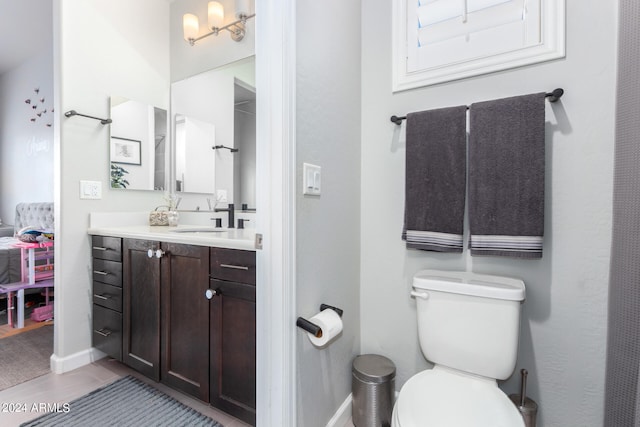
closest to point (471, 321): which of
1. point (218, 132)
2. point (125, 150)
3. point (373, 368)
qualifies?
point (373, 368)

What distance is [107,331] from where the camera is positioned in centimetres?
184

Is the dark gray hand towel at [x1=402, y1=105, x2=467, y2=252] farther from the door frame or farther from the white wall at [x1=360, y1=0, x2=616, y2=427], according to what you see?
the door frame

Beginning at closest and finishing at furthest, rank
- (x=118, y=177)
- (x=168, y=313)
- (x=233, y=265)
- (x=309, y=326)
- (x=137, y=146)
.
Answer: (x=309, y=326) → (x=233, y=265) → (x=168, y=313) → (x=118, y=177) → (x=137, y=146)

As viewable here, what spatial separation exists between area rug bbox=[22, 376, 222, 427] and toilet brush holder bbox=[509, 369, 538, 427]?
51.0 inches

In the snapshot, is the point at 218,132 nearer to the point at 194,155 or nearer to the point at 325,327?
the point at 194,155

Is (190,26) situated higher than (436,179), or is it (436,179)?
(190,26)

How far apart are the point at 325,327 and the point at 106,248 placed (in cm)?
158

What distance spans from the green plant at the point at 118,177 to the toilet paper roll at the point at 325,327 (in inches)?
73.0

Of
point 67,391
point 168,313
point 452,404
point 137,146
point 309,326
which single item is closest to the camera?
point 452,404

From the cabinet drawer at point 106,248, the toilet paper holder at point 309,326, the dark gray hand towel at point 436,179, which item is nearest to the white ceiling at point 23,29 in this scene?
the cabinet drawer at point 106,248

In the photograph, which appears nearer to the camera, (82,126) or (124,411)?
(124,411)

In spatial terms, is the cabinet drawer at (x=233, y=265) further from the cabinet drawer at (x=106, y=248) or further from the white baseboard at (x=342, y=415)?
the cabinet drawer at (x=106, y=248)

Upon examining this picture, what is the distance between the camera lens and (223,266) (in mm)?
1282

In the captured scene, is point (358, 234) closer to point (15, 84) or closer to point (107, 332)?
point (107, 332)
